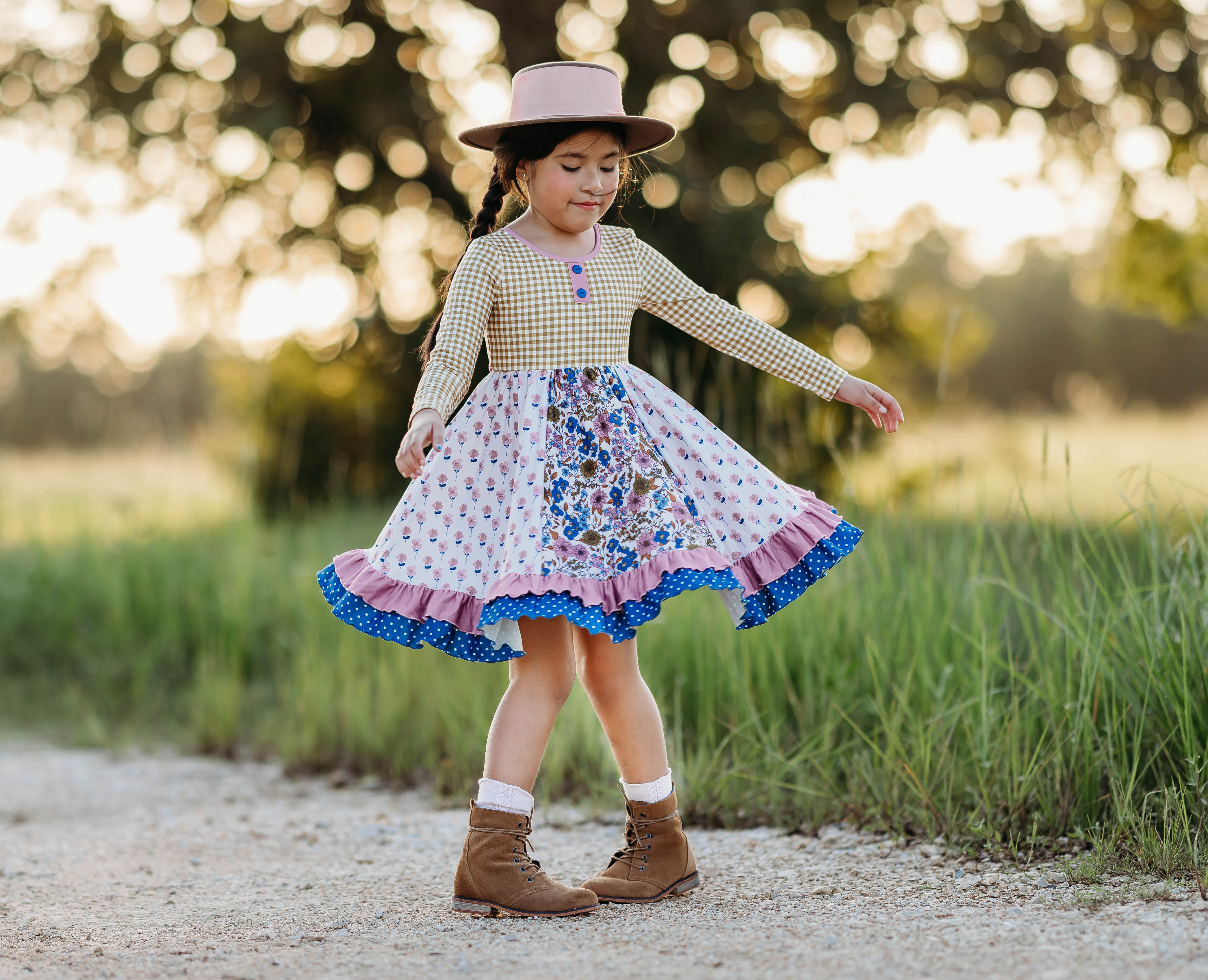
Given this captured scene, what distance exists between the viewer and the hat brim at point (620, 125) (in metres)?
2.41

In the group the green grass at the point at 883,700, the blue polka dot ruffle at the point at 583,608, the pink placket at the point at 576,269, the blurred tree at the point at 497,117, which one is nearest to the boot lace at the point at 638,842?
the blue polka dot ruffle at the point at 583,608

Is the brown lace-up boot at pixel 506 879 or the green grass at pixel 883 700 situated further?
the green grass at pixel 883 700

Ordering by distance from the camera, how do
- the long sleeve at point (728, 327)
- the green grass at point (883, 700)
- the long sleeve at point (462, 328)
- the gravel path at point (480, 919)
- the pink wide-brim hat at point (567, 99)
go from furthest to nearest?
the green grass at point (883, 700)
the long sleeve at point (728, 327)
the pink wide-brim hat at point (567, 99)
the long sleeve at point (462, 328)
the gravel path at point (480, 919)

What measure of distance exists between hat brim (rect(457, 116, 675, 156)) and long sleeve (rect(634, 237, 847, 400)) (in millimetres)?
206

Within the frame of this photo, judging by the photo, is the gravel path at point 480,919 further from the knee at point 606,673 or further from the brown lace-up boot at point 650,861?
the knee at point 606,673

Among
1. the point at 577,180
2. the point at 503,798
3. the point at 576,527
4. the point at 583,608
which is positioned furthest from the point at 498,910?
the point at 577,180

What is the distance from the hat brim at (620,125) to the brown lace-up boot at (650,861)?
137 cm

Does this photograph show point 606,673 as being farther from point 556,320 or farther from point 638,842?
point 556,320

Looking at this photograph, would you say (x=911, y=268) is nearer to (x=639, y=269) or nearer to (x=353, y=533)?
(x=353, y=533)

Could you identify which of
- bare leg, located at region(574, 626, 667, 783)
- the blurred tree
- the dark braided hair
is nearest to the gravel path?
bare leg, located at region(574, 626, 667, 783)

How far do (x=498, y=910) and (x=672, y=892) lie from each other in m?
0.36

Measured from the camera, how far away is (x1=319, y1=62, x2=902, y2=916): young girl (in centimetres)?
225

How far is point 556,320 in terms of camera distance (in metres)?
2.46

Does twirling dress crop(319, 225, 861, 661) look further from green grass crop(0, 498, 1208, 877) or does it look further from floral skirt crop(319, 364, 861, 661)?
green grass crop(0, 498, 1208, 877)
